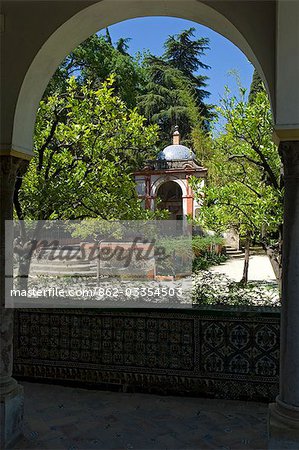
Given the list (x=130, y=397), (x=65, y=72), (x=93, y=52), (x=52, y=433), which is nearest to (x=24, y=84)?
(x=52, y=433)

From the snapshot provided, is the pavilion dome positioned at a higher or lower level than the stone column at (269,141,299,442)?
higher

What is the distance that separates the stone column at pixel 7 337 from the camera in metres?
3.23

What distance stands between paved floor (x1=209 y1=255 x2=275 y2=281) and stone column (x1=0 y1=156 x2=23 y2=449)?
766 cm

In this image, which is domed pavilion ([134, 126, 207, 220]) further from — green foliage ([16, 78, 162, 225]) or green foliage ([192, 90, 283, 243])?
green foliage ([16, 78, 162, 225])

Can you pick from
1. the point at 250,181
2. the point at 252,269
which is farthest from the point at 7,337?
the point at 252,269

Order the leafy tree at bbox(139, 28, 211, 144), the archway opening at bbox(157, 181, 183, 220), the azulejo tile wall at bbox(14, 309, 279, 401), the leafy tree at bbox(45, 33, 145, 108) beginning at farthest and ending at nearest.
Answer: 1. the leafy tree at bbox(139, 28, 211, 144)
2. the archway opening at bbox(157, 181, 183, 220)
3. the leafy tree at bbox(45, 33, 145, 108)
4. the azulejo tile wall at bbox(14, 309, 279, 401)

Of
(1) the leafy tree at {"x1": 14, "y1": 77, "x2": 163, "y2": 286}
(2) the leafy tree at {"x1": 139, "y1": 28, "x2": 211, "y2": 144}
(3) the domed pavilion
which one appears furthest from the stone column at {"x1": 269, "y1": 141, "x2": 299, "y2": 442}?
(2) the leafy tree at {"x1": 139, "y1": 28, "x2": 211, "y2": 144}

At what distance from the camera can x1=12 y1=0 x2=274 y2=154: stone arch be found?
3.24m

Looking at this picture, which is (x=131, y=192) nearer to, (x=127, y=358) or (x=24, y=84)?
(x=127, y=358)

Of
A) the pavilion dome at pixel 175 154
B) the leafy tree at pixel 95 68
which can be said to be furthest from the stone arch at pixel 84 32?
the pavilion dome at pixel 175 154

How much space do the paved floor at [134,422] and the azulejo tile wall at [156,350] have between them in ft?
0.45

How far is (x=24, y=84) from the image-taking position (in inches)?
132

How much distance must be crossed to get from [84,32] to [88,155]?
9.79 feet

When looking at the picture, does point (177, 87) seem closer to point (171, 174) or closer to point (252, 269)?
point (171, 174)
